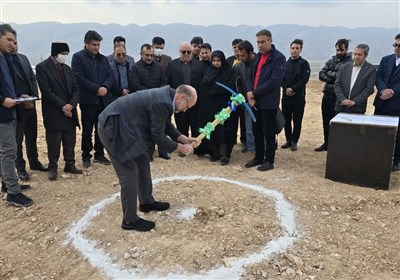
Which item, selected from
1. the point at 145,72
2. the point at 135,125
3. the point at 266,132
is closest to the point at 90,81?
the point at 145,72

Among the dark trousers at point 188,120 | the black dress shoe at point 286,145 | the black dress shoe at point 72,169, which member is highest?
the dark trousers at point 188,120

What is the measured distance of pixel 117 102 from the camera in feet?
14.3

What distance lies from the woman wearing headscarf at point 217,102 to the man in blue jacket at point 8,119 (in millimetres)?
3372

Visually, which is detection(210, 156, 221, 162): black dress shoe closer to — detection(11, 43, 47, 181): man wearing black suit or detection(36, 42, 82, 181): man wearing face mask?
detection(36, 42, 82, 181): man wearing face mask

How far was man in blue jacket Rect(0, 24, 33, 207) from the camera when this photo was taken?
501 centimetres

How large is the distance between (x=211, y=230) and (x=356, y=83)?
14.3 feet

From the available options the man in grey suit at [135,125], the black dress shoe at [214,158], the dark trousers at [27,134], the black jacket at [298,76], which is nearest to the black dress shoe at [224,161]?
the black dress shoe at [214,158]

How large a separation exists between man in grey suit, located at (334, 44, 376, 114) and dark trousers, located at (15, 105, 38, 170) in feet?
18.5

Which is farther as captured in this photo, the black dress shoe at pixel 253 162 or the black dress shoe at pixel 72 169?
the black dress shoe at pixel 253 162

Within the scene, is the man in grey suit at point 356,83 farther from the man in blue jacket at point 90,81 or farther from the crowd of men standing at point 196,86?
the man in blue jacket at point 90,81

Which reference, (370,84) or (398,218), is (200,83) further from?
(398,218)

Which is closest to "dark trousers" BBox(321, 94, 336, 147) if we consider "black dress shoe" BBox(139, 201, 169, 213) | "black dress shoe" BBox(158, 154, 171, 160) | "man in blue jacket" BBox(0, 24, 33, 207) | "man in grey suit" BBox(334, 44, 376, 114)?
"man in grey suit" BBox(334, 44, 376, 114)

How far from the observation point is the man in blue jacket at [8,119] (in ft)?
16.4

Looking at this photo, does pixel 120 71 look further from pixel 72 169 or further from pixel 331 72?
pixel 331 72
